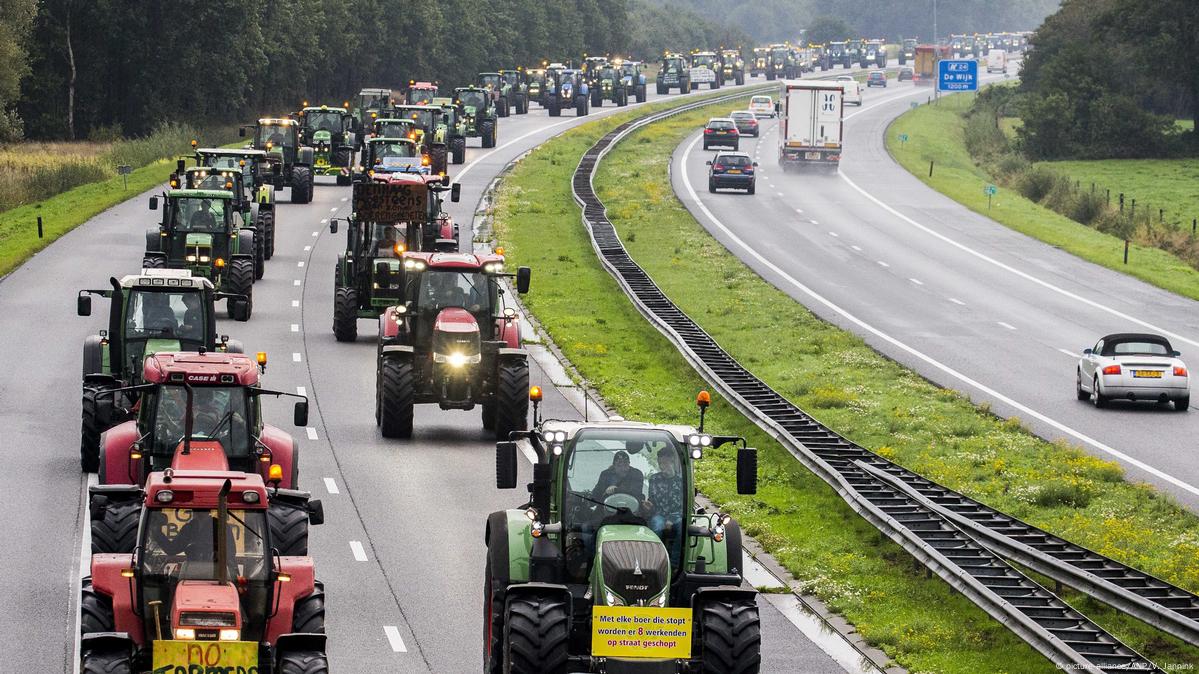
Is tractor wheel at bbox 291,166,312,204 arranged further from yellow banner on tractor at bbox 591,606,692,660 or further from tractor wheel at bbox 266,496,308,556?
yellow banner on tractor at bbox 591,606,692,660

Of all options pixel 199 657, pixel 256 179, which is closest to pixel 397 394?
pixel 199 657

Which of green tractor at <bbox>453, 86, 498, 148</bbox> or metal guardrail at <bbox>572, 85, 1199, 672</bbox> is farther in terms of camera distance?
green tractor at <bbox>453, 86, 498, 148</bbox>

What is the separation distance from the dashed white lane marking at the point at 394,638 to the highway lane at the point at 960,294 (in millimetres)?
14951

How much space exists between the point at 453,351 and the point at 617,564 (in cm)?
1618

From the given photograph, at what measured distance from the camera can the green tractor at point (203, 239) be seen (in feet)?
150

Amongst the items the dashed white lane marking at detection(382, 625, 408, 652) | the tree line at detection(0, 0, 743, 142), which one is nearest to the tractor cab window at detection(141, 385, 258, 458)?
the dashed white lane marking at detection(382, 625, 408, 652)

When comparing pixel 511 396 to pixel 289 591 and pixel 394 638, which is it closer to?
pixel 394 638

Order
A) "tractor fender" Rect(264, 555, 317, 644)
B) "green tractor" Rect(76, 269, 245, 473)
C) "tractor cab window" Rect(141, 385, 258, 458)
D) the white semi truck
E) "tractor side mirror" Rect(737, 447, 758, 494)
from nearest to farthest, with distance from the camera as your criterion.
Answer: "tractor fender" Rect(264, 555, 317, 644), "tractor side mirror" Rect(737, 447, 758, 494), "tractor cab window" Rect(141, 385, 258, 458), "green tractor" Rect(76, 269, 245, 473), the white semi truck

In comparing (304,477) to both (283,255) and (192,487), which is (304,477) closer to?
(192,487)

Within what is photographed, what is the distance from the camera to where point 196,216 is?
152ft

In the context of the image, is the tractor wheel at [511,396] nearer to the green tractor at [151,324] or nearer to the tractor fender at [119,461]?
the green tractor at [151,324]

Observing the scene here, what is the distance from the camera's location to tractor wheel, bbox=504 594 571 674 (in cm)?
1648

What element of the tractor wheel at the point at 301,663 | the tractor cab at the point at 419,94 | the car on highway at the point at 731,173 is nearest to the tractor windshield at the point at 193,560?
the tractor wheel at the point at 301,663

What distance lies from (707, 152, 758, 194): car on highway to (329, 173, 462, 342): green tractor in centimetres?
3525
